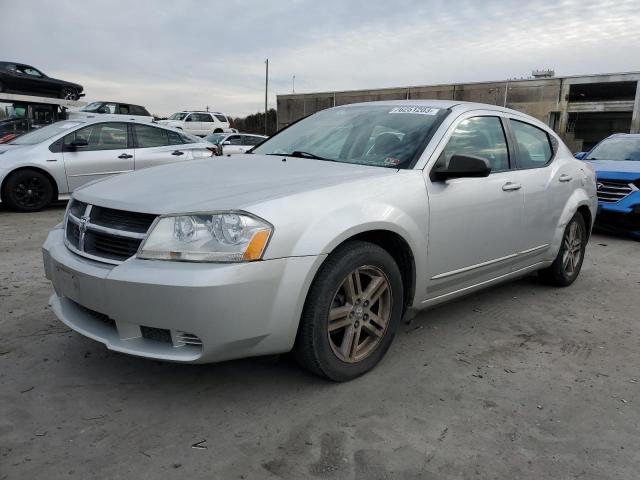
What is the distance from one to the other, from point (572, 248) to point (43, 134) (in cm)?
795

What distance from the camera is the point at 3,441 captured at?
7.42ft

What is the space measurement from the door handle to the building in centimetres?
3406

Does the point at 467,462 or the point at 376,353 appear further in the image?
the point at 376,353

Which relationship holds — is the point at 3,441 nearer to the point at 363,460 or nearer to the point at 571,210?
the point at 363,460

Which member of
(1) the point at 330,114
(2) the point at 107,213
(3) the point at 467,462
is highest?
(1) the point at 330,114

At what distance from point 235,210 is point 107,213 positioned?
0.75 m

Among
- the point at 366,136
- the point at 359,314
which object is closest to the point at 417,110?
the point at 366,136

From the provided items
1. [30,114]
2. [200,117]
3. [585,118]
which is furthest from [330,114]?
[585,118]

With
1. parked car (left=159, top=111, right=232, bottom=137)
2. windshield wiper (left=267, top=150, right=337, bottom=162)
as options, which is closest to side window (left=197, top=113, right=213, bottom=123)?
parked car (left=159, top=111, right=232, bottom=137)

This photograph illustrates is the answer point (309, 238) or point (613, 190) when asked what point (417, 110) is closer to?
point (309, 238)

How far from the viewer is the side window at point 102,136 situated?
8.30 metres

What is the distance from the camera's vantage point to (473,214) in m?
3.42

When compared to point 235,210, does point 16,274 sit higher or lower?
lower

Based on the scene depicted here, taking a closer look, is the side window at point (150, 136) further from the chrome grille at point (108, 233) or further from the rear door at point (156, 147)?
the chrome grille at point (108, 233)
